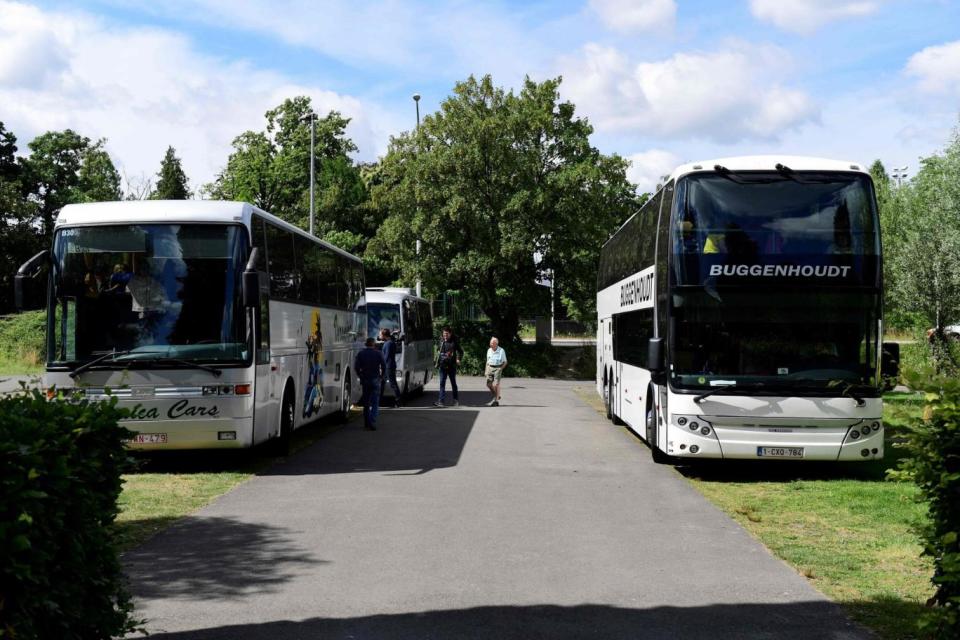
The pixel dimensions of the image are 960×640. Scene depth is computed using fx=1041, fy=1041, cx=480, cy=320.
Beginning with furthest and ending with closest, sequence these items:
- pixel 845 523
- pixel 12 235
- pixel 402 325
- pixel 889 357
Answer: pixel 12 235 < pixel 402 325 < pixel 889 357 < pixel 845 523

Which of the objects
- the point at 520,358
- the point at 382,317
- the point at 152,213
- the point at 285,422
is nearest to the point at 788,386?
the point at 285,422

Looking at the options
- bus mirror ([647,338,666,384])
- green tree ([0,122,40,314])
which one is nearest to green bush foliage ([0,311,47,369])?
green tree ([0,122,40,314])

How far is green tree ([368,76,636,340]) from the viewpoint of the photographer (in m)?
41.2

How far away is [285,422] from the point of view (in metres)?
15.5

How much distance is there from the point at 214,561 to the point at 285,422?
7382 mm

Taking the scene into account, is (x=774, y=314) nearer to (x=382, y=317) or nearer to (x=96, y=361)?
(x=96, y=361)

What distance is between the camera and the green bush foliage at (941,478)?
4.86 m

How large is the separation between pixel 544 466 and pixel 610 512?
3845mm

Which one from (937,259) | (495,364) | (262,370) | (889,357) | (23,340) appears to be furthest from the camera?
(23,340)

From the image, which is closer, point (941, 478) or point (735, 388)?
point (941, 478)

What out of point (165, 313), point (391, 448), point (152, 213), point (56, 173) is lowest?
point (391, 448)

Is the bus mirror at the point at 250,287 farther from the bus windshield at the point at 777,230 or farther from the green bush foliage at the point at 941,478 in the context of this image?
the green bush foliage at the point at 941,478

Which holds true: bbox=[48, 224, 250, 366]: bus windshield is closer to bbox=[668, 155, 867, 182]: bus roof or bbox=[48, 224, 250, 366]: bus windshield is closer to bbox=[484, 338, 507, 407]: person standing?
bbox=[668, 155, 867, 182]: bus roof

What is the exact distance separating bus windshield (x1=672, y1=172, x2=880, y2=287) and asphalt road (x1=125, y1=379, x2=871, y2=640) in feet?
9.37
